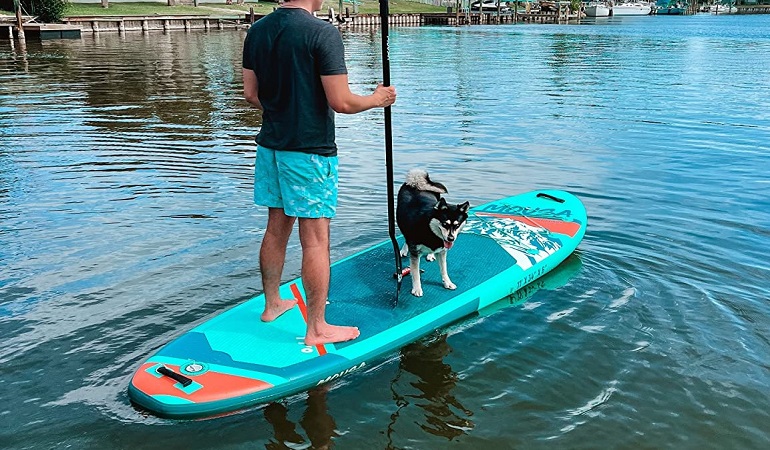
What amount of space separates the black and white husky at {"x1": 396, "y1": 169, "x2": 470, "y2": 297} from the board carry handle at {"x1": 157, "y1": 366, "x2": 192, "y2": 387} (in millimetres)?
1993

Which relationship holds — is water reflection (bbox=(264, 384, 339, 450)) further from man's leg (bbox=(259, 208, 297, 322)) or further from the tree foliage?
the tree foliage

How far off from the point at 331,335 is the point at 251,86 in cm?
180

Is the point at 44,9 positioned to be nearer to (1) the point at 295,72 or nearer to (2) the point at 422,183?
(2) the point at 422,183

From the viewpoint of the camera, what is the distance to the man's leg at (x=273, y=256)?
4.76 meters

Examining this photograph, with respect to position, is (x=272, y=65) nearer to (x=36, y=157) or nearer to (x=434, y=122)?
(x=36, y=157)

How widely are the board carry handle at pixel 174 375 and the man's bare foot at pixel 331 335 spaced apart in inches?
34.1

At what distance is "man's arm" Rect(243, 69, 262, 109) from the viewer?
14.7 ft

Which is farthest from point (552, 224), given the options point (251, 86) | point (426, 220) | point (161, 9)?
point (161, 9)

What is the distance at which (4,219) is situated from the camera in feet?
26.5

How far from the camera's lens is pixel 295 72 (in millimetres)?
4219

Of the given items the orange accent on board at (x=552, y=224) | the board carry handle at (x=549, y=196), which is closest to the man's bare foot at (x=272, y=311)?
the orange accent on board at (x=552, y=224)

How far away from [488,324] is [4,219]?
5.89m

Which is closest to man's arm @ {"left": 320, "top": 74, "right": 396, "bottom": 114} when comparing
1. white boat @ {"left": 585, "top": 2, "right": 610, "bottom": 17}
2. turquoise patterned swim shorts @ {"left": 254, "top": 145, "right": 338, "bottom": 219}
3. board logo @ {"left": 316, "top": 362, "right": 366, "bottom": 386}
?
turquoise patterned swim shorts @ {"left": 254, "top": 145, "right": 338, "bottom": 219}

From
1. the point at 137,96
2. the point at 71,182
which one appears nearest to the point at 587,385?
the point at 71,182
